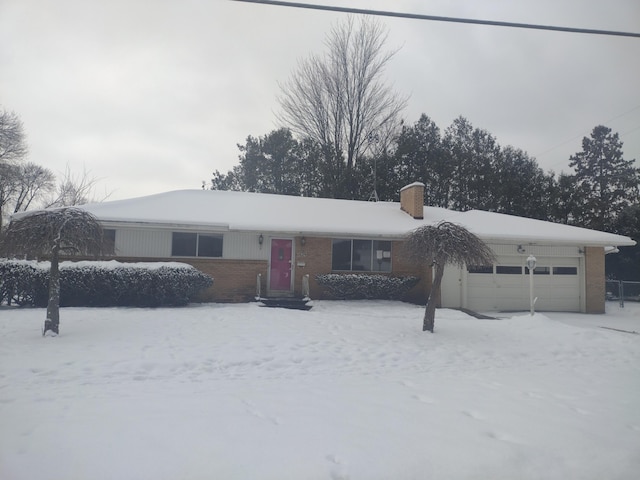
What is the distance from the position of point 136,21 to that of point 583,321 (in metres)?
14.8

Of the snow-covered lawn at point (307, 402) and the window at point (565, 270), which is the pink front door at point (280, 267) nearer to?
the snow-covered lawn at point (307, 402)

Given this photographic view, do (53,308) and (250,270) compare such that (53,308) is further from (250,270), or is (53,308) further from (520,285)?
(520,285)

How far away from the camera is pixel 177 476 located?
324 centimetres

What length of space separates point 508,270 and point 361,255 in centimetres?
555

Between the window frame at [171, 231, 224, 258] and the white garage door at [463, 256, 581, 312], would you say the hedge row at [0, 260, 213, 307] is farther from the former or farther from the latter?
the white garage door at [463, 256, 581, 312]

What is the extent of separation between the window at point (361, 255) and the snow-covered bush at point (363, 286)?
52cm

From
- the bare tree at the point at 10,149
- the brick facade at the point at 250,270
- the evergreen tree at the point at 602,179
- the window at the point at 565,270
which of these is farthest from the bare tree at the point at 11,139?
the evergreen tree at the point at 602,179

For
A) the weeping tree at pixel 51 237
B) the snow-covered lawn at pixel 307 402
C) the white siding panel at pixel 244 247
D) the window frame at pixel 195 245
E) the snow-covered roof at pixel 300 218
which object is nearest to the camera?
the snow-covered lawn at pixel 307 402

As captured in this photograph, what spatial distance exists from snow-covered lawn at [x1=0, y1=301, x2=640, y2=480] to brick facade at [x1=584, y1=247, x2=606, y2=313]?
6722 mm

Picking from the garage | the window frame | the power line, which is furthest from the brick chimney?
the power line

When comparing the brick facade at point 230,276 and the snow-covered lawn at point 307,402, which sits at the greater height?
the brick facade at point 230,276

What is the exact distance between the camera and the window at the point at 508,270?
15.8 meters

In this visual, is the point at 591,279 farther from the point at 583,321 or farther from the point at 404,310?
the point at 404,310

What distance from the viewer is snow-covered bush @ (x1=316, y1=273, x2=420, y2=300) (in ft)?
48.9
